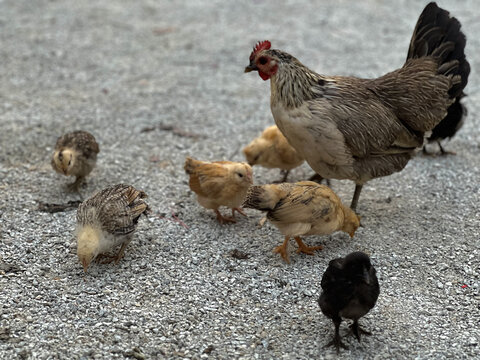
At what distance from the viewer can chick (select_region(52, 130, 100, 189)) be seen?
6.16 m

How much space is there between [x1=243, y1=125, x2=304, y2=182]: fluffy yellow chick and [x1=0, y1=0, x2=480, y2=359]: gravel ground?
51 cm

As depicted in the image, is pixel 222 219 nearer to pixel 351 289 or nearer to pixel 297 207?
pixel 297 207

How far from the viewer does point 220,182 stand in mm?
5641

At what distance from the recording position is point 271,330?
4406mm

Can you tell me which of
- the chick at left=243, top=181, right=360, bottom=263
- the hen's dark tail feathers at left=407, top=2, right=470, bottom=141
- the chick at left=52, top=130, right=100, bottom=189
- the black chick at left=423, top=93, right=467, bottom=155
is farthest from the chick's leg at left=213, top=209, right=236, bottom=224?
the black chick at left=423, top=93, right=467, bottom=155

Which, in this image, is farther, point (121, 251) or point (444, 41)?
point (444, 41)

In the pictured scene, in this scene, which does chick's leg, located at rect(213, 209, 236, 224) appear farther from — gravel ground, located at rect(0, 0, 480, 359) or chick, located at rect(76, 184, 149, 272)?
chick, located at rect(76, 184, 149, 272)

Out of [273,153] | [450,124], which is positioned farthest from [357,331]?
[450,124]

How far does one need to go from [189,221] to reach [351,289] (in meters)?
2.42

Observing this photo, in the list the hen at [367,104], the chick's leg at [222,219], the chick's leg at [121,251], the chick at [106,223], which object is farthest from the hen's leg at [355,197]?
the chick's leg at [121,251]

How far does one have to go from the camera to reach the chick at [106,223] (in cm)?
486

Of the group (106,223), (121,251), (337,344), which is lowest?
(121,251)

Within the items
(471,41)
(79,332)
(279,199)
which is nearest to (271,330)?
(279,199)

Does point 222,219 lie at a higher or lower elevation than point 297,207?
lower
